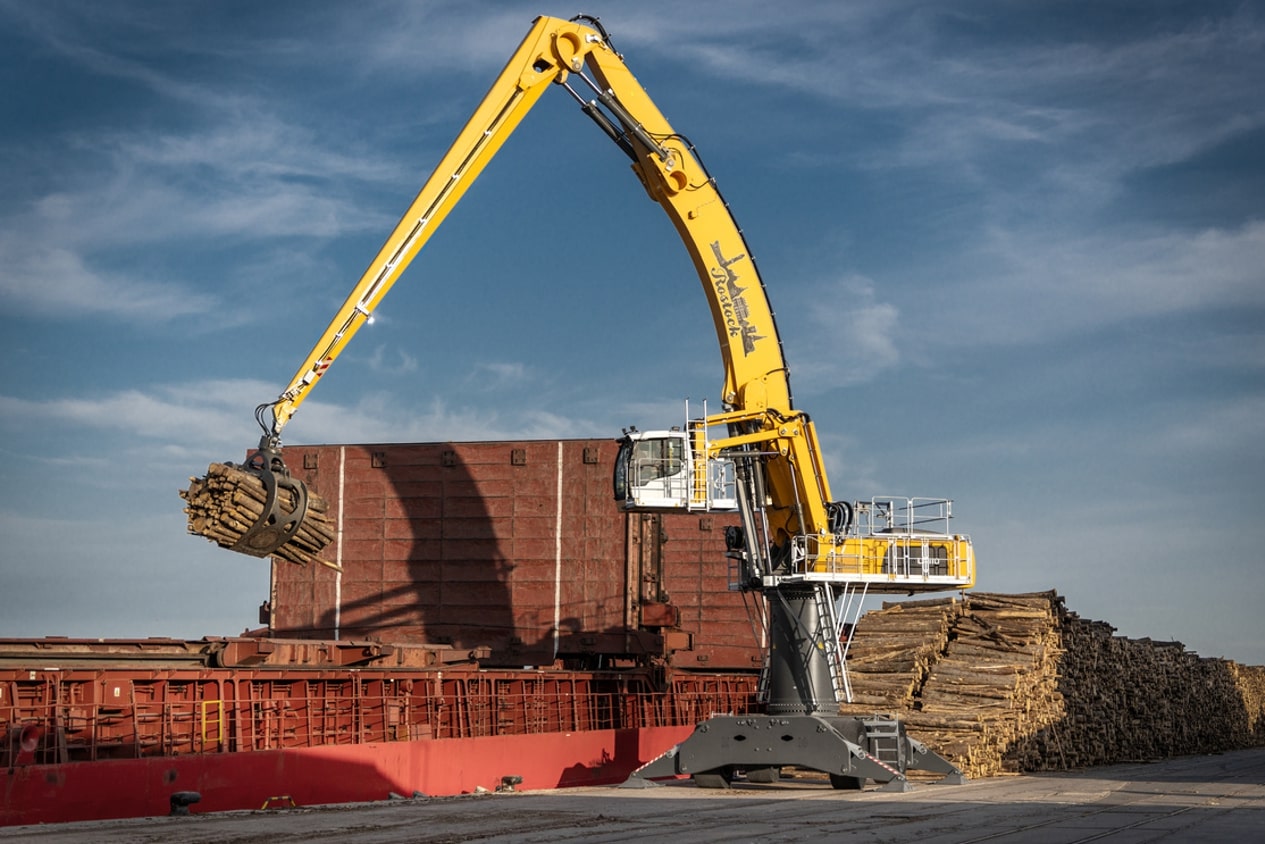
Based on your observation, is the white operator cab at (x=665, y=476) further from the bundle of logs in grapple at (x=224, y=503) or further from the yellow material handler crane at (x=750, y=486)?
the bundle of logs in grapple at (x=224, y=503)

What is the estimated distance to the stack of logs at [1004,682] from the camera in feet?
79.7

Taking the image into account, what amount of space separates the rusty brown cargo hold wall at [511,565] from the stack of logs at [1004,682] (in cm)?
380

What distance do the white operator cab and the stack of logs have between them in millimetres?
4728

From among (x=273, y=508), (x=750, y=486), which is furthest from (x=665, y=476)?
(x=273, y=508)

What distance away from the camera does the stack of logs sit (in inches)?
956

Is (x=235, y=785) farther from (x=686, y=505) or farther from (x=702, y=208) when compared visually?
(x=702, y=208)

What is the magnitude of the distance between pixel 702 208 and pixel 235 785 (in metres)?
11.6

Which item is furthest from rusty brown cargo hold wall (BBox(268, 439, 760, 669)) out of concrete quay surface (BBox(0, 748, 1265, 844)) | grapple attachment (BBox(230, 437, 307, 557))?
grapple attachment (BBox(230, 437, 307, 557))

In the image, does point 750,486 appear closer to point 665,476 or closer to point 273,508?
point 665,476

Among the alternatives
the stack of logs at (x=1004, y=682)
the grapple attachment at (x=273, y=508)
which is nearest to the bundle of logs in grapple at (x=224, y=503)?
the grapple attachment at (x=273, y=508)

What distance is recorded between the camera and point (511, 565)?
27375mm

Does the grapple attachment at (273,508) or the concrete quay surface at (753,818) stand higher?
the grapple attachment at (273,508)

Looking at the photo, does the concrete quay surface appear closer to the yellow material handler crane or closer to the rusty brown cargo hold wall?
the yellow material handler crane

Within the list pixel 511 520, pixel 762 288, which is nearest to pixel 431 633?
pixel 511 520
